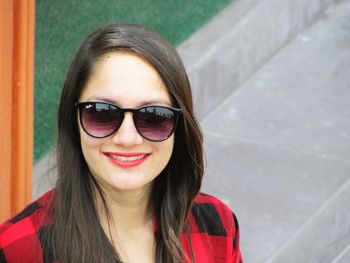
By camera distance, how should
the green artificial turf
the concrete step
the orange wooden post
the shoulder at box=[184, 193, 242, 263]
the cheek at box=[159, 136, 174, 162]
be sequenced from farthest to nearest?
the green artificial turf → the concrete step → the orange wooden post → the shoulder at box=[184, 193, 242, 263] → the cheek at box=[159, 136, 174, 162]

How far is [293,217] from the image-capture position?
11.4 ft

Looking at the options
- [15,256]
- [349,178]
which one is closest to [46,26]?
[349,178]

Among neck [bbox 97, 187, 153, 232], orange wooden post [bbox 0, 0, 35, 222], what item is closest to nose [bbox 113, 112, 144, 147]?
neck [bbox 97, 187, 153, 232]

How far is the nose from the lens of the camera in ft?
5.57

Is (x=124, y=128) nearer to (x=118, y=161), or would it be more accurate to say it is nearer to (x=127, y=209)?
(x=118, y=161)

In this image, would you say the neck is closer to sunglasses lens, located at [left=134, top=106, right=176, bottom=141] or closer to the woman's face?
the woman's face

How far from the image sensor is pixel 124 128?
5.59ft

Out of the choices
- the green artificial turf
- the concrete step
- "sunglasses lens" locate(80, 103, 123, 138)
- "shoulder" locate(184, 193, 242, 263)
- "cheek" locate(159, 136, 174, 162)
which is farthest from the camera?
the green artificial turf

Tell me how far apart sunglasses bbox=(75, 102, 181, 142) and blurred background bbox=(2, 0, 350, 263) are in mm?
1480

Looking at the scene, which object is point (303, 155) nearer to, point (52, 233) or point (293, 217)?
point (293, 217)

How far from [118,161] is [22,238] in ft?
0.99

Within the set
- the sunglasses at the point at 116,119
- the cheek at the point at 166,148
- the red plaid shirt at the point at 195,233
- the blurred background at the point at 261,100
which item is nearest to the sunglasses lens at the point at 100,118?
the sunglasses at the point at 116,119

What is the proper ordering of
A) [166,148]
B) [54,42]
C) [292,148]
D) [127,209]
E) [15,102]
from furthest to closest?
1. [292,148]
2. [54,42]
3. [15,102]
4. [127,209]
5. [166,148]

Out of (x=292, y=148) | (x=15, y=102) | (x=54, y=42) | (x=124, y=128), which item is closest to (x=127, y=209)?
(x=124, y=128)
